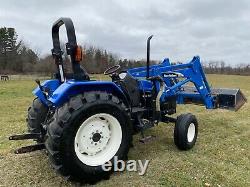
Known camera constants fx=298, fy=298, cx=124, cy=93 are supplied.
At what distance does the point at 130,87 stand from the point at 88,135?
62.9 inches

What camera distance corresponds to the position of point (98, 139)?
4484 mm

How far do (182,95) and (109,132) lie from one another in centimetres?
357

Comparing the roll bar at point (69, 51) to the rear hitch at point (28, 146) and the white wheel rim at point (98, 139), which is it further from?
the rear hitch at point (28, 146)

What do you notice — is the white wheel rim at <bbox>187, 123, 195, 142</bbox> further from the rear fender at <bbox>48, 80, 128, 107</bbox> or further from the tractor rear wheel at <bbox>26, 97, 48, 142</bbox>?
the tractor rear wheel at <bbox>26, 97, 48, 142</bbox>

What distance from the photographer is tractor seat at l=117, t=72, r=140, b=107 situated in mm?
5527

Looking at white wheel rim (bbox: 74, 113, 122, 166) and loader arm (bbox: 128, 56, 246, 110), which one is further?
loader arm (bbox: 128, 56, 246, 110)

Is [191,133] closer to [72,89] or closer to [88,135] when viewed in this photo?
[88,135]

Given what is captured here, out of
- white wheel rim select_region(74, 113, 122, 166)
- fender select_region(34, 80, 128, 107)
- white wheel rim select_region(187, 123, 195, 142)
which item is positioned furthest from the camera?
white wheel rim select_region(187, 123, 195, 142)

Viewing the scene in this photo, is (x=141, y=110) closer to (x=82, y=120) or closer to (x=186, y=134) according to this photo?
(x=186, y=134)

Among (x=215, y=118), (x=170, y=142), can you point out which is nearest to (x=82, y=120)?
(x=170, y=142)

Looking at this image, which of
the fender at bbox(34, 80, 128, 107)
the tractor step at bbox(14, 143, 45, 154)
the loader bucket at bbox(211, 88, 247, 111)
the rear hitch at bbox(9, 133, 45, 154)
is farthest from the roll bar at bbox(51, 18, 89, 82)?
the loader bucket at bbox(211, 88, 247, 111)

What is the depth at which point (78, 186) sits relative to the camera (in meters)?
4.28

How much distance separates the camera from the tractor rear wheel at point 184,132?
18.8 feet

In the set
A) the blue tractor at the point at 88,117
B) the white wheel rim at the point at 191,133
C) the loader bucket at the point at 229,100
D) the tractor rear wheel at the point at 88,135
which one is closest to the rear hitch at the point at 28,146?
the blue tractor at the point at 88,117
